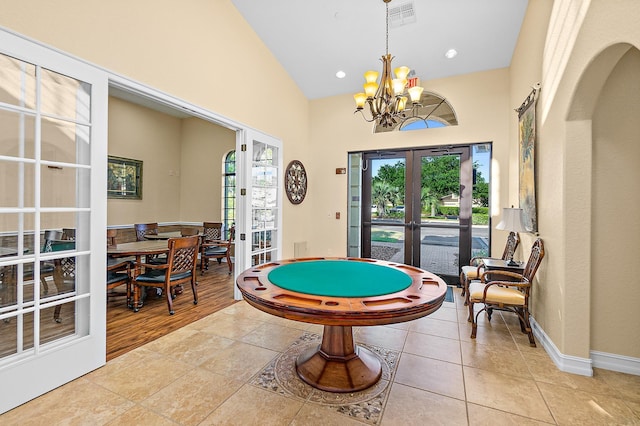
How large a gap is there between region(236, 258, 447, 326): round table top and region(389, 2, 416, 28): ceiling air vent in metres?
3.21

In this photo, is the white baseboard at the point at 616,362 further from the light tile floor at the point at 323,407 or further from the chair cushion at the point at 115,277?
the chair cushion at the point at 115,277

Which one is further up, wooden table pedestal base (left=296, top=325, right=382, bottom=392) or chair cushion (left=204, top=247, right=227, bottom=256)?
chair cushion (left=204, top=247, right=227, bottom=256)

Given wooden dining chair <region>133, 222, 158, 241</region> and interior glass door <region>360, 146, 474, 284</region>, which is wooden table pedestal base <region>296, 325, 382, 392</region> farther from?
wooden dining chair <region>133, 222, 158, 241</region>

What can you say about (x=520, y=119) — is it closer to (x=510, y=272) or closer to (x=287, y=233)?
(x=510, y=272)

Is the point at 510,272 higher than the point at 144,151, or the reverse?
the point at 144,151

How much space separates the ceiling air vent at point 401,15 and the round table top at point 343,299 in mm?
3207

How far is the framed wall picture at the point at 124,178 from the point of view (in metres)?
5.88

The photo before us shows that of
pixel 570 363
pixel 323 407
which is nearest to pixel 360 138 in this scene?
pixel 570 363

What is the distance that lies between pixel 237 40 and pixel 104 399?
13.4 ft

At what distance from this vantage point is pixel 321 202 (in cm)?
560

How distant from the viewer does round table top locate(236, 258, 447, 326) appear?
1579 millimetres

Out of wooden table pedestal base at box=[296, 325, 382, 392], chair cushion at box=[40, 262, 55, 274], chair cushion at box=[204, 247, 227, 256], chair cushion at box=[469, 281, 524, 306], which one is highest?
chair cushion at box=[40, 262, 55, 274]

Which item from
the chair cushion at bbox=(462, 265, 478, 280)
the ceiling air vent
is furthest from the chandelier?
the chair cushion at bbox=(462, 265, 478, 280)

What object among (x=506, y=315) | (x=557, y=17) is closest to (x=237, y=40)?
(x=557, y=17)
